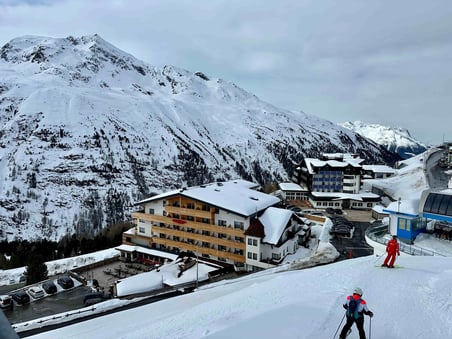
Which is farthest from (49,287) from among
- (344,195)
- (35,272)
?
(344,195)

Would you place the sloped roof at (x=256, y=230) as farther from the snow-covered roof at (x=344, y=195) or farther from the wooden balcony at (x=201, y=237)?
the snow-covered roof at (x=344, y=195)

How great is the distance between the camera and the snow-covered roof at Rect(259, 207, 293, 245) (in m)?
37.6

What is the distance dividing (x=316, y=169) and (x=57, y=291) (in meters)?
57.5

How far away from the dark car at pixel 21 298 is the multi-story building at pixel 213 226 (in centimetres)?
1524

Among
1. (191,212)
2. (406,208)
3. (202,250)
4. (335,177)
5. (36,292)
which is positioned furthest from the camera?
(335,177)

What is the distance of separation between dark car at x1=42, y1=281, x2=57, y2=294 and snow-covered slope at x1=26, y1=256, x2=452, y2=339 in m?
22.7

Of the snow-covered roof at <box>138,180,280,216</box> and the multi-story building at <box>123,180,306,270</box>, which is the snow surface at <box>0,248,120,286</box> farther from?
the snow-covered roof at <box>138,180,280,216</box>

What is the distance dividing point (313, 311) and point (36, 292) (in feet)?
116

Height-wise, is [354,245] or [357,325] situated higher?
[357,325]

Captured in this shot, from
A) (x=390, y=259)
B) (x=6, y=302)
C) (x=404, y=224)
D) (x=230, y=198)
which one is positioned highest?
(x=404, y=224)

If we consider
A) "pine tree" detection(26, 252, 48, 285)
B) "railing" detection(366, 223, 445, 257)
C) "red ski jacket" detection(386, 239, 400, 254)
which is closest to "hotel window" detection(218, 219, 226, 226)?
"railing" detection(366, 223, 445, 257)

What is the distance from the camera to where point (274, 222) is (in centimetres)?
4000

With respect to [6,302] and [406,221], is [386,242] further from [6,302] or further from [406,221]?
[6,302]

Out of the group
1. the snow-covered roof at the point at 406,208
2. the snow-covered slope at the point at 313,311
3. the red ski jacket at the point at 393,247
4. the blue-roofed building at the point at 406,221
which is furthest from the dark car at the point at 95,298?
the snow-covered roof at the point at 406,208
